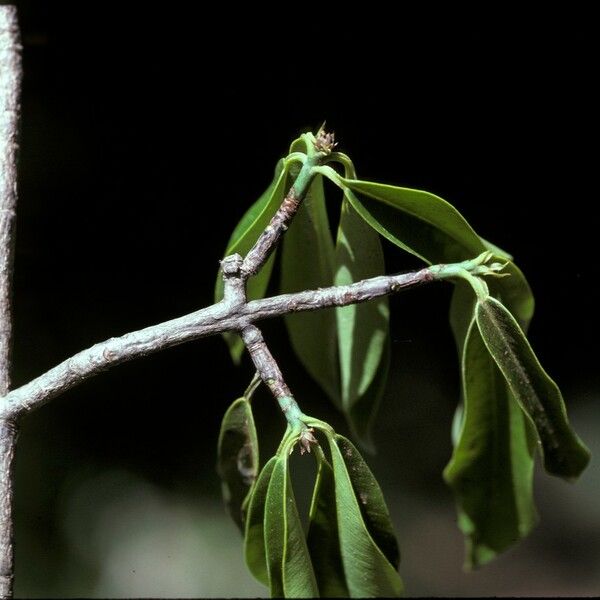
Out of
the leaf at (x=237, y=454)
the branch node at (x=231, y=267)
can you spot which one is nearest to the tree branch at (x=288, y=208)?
the branch node at (x=231, y=267)

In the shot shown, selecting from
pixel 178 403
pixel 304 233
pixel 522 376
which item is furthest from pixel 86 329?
pixel 522 376

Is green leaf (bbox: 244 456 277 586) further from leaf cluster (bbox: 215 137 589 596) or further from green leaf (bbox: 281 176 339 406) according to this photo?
green leaf (bbox: 281 176 339 406)

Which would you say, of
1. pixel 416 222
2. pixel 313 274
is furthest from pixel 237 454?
pixel 416 222

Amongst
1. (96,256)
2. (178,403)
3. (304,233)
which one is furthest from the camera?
(178,403)

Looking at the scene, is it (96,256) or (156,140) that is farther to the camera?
(96,256)

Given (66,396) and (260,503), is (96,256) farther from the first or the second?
(260,503)

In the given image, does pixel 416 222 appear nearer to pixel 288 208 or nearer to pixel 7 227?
pixel 288 208
